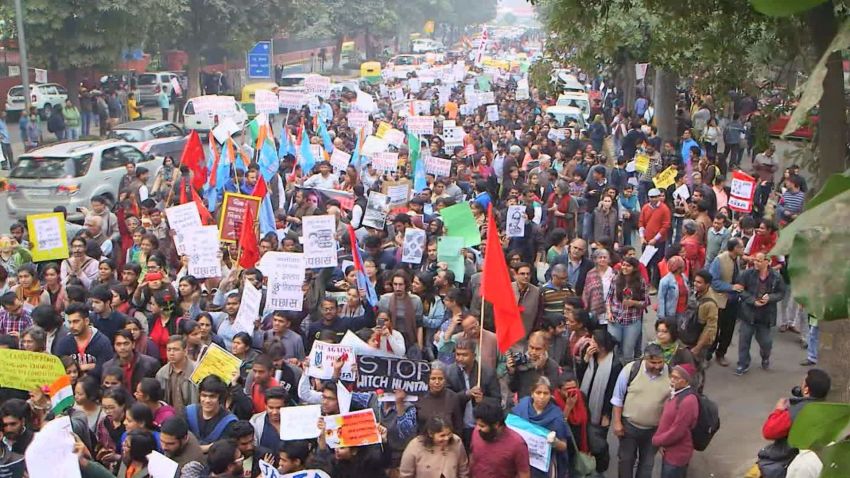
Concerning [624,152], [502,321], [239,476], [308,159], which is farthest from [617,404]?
[624,152]

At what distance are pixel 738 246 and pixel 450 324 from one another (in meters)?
3.21

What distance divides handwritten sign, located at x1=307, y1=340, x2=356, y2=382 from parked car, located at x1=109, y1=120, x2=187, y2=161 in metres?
16.3

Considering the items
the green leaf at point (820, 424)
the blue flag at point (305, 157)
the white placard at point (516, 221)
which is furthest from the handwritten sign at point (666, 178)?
the green leaf at point (820, 424)

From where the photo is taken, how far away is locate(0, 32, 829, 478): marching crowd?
6.38 m

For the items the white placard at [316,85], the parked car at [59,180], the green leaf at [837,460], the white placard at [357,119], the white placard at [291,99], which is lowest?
the parked car at [59,180]

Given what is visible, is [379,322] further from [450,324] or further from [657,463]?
[657,463]

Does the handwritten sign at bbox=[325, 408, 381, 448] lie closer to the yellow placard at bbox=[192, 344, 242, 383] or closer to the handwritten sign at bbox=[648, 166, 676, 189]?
the yellow placard at bbox=[192, 344, 242, 383]

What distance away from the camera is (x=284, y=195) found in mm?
15445

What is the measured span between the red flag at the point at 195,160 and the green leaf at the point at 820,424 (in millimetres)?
14336

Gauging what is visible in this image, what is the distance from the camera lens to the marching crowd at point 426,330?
638 centimetres

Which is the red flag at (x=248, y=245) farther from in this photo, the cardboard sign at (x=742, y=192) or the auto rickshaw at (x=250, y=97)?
the auto rickshaw at (x=250, y=97)

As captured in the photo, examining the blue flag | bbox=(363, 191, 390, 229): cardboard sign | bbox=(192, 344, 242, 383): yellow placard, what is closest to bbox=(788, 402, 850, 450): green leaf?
bbox=(192, 344, 242, 383): yellow placard

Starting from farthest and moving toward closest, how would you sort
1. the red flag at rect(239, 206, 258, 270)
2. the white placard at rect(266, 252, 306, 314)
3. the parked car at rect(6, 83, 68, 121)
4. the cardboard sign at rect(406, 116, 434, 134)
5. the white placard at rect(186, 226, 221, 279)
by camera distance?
1. the parked car at rect(6, 83, 68, 121)
2. the cardboard sign at rect(406, 116, 434, 134)
3. the red flag at rect(239, 206, 258, 270)
4. the white placard at rect(186, 226, 221, 279)
5. the white placard at rect(266, 252, 306, 314)

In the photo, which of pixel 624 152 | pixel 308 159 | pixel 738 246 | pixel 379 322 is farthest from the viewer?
pixel 624 152
